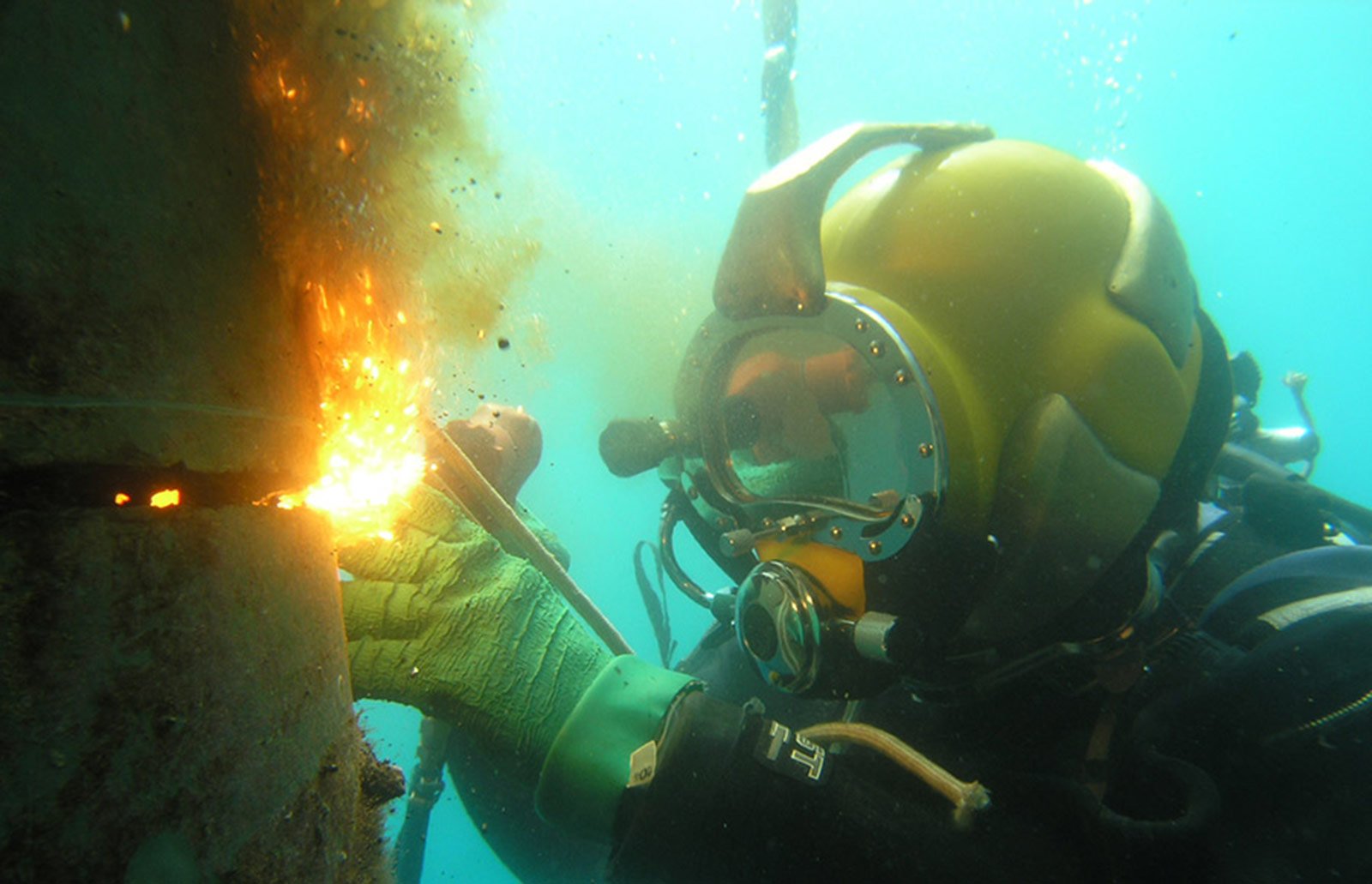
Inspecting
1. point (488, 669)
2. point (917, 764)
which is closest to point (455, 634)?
point (488, 669)

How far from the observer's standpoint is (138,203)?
72 cm

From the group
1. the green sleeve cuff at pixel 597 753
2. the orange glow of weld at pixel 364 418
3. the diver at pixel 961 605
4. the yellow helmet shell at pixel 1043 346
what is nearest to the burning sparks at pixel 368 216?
the orange glow of weld at pixel 364 418

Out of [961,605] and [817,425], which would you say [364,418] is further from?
[961,605]

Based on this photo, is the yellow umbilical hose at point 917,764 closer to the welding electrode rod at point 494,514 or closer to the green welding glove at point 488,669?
the green welding glove at point 488,669

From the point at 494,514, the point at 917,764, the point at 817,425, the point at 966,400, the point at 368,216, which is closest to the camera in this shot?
the point at 368,216

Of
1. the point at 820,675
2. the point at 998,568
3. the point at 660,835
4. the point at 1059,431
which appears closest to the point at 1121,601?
the point at 998,568

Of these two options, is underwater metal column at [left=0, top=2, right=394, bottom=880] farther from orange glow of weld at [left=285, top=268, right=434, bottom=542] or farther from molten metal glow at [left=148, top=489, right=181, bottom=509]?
orange glow of weld at [left=285, top=268, right=434, bottom=542]

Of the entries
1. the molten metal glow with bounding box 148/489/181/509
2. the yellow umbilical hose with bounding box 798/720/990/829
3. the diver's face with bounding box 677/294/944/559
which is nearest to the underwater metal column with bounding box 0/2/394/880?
the molten metal glow with bounding box 148/489/181/509

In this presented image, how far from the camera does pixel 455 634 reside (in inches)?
69.9

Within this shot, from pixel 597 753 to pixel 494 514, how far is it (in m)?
0.74

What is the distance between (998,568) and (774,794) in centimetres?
89

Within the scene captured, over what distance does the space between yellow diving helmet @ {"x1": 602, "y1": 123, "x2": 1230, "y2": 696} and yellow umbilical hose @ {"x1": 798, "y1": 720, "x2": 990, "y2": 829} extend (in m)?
0.14

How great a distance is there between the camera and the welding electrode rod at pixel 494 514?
177 centimetres

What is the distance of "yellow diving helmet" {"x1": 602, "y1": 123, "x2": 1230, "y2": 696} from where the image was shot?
1.86 m
